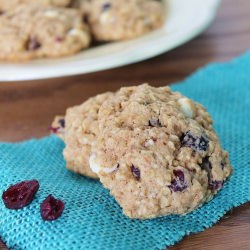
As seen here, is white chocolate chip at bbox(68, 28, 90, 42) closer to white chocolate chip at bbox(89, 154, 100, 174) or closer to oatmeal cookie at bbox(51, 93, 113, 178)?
oatmeal cookie at bbox(51, 93, 113, 178)

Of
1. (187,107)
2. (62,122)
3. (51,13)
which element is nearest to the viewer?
(187,107)

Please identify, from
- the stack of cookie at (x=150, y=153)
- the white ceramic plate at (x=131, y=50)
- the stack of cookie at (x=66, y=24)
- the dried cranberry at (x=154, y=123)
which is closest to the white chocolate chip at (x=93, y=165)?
the stack of cookie at (x=150, y=153)

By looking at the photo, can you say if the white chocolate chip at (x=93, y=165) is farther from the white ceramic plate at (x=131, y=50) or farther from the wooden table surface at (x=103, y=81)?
the white ceramic plate at (x=131, y=50)

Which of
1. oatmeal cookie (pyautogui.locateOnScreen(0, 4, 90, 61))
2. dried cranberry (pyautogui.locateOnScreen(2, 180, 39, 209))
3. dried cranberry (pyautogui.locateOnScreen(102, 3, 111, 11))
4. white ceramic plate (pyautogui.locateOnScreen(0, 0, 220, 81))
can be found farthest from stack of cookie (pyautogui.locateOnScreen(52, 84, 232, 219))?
dried cranberry (pyautogui.locateOnScreen(102, 3, 111, 11))

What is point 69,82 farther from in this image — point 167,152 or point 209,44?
point 167,152

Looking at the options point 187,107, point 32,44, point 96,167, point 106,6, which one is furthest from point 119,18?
point 96,167

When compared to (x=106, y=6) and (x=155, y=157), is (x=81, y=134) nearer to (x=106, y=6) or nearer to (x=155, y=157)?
(x=155, y=157)

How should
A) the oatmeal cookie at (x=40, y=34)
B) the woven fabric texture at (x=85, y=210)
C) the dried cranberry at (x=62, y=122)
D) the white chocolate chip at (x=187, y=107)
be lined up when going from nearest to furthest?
the woven fabric texture at (x=85, y=210) → the white chocolate chip at (x=187, y=107) → the dried cranberry at (x=62, y=122) → the oatmeal cookie at (x=40, y=34)

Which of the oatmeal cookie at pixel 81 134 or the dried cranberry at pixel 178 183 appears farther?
the oatmeal cookie at pixel 81 134
